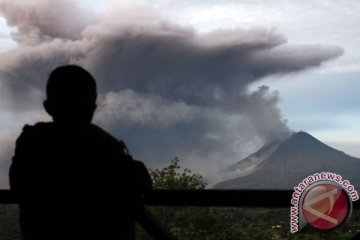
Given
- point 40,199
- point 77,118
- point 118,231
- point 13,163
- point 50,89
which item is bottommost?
point 118,231

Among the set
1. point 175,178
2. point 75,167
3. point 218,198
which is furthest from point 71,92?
point 175,178

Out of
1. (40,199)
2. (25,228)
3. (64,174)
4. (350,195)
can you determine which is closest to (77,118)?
(64,174)

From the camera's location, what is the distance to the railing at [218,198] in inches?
112

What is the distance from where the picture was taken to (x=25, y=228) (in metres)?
2.45

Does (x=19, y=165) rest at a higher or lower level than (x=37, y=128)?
lower

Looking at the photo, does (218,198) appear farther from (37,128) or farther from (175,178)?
(175,178)

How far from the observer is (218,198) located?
2904 millimetres

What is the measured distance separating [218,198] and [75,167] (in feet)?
3.04

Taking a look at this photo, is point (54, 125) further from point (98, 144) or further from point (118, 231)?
point (118, 231)

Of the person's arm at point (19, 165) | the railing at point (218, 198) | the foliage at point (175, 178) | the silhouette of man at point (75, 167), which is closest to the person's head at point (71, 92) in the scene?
the silhouette of man at point (75, 167)

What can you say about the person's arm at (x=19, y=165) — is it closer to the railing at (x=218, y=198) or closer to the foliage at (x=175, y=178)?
the railing at (x=218, y=198)

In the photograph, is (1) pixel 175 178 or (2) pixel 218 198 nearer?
(2) pixel 218 198

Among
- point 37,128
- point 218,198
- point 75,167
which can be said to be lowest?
point 218,198

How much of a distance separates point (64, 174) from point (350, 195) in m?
1.74
